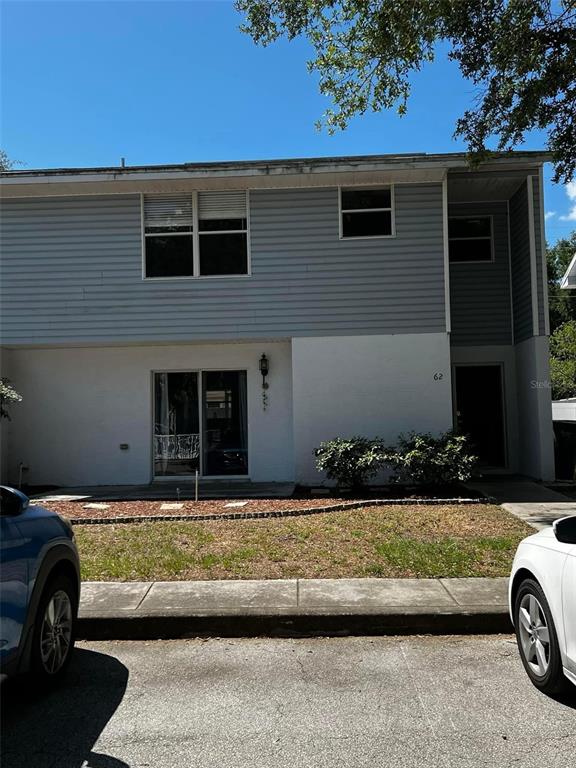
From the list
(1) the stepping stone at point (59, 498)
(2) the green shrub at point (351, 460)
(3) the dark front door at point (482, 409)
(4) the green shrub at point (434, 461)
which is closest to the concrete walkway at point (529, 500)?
(4) the green shrub at point (434, 461)

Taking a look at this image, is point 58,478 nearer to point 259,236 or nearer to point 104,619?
point 259,236

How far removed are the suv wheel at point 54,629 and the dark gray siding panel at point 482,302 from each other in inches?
414

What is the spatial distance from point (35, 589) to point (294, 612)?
2208mm

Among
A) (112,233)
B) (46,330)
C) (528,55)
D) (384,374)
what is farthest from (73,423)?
(528,55)

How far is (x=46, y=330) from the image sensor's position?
11.9 meters

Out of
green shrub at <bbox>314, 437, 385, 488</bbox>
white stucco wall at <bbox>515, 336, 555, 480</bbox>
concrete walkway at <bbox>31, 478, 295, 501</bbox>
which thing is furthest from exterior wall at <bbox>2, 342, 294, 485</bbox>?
white stucco wall at <bbox>515, 336, 555, 480</bbox>

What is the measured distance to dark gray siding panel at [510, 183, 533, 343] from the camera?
39.4 ft

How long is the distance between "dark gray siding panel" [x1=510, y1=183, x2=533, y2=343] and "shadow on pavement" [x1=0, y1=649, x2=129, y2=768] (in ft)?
33.5

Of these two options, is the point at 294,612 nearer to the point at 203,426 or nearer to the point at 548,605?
the point at 548,605

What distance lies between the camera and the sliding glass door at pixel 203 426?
1245cm

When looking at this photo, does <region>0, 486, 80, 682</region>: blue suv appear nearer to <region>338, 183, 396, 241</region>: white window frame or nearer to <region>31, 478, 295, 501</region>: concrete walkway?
<region>31, 478, 295, 501</region>: concrete walkway

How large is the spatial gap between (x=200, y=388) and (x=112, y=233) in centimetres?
349

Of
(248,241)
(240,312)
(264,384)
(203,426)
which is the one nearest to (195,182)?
(248,241)

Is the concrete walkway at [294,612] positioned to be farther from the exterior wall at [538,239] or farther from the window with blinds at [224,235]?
the exterior wall at [538,239]
